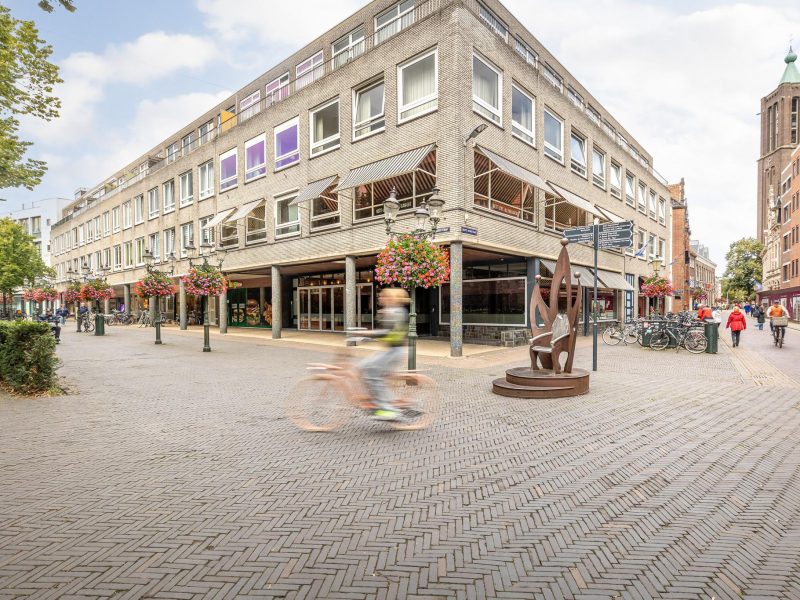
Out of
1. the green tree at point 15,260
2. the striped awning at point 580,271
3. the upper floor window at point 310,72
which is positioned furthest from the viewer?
the green tree at point 15,260

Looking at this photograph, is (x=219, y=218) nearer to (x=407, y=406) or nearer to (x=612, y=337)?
(x=612, y=337)

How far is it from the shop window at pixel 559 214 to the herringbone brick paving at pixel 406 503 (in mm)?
13087

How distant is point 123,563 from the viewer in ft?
9.04

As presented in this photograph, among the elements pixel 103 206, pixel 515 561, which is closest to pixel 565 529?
pixel 515 561

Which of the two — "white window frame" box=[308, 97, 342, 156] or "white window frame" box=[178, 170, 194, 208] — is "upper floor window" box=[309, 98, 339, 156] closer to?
"white window frame" box=[308, 97, 342, 156]

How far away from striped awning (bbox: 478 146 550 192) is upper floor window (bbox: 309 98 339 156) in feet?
21.4

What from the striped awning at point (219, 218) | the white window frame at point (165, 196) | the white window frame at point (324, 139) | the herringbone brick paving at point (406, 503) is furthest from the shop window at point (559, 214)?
the white window frame at point (165, 196)

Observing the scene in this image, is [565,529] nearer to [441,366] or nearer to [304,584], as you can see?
[304,584]

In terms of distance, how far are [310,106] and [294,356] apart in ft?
37.5

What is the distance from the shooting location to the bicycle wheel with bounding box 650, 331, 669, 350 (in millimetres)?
14844

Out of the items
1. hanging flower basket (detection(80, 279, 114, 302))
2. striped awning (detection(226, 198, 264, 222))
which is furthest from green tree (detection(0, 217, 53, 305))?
striped awning (detection(226, 198, 264, 222))

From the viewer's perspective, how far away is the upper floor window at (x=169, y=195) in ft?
96.5

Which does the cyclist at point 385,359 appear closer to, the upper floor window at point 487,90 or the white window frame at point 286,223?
the upper floor window at point 487,90

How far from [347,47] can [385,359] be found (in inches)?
665
